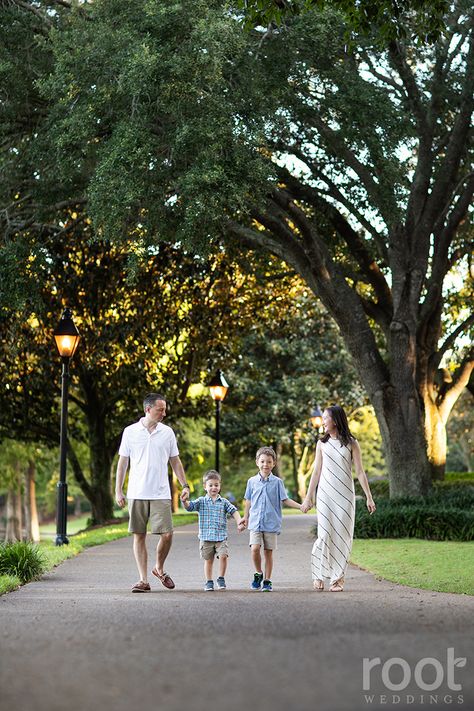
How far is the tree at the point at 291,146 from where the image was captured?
48.8 ft

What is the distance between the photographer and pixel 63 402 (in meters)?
17.6

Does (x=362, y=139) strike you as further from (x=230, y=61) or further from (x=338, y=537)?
(x=338, y=537)

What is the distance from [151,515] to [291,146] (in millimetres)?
10513

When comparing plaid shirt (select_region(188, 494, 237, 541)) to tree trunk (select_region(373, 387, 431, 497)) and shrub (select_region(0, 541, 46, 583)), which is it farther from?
→ tree trunk (select_region(373, 387, 431, 497))

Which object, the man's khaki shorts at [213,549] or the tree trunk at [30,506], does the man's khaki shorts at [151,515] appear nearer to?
the man's khaki shorts at [213,549]

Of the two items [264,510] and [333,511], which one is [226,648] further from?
[264,510]

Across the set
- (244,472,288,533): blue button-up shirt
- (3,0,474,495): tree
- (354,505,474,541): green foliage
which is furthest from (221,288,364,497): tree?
(244,472,288,533): blue button-up shirt

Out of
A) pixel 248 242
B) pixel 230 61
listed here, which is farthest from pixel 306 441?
pixel 230 61

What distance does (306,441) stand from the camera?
1649 inches

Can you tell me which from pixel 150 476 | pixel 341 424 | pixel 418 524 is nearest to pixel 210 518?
pixel 150 476

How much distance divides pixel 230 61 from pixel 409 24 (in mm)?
4680

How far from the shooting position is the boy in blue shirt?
34.6 ft

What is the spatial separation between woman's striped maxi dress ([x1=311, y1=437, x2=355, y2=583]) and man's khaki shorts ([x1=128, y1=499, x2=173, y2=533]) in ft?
4.99

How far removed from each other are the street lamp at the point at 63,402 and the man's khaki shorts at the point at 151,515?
6.95m
